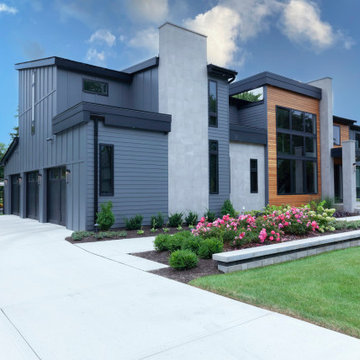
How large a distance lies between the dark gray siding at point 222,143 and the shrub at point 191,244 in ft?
24.2

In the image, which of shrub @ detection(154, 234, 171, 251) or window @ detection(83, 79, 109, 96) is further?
window @ detection(83, 79, 109, 96)

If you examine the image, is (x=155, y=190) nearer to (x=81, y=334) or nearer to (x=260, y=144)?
(x=260, y=144)

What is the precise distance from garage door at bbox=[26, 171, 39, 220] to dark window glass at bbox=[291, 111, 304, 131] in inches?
540

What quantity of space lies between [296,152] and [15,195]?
16.6 meters

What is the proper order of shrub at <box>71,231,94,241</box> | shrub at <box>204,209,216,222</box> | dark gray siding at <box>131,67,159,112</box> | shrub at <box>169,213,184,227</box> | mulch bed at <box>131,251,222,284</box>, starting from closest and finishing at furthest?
→ mulch bed at <box>131,251,222,284</box> → shrub at <box>71,231,94,241</box> → shrub at <box>169,213,184,227</box> → shrub at <box>204,209,216,222</box> → dark gray siding at <box>131,67,159,112</box>

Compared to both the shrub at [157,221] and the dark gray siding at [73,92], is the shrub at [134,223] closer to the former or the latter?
the shrub at [157,221]

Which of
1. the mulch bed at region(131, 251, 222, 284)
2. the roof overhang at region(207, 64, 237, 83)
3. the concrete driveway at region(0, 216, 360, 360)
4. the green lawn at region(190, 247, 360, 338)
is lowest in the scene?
the mulch bed at region(131, 251, 222, 284)

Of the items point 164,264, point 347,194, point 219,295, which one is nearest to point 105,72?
point 164,264

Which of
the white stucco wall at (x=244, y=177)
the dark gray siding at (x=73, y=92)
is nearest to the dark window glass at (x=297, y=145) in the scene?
the white stucco wall at (x=244, y=177)

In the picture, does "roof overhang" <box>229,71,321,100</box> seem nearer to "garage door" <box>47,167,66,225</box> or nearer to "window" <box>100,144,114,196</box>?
"window" <box>100,144,114,196</box>

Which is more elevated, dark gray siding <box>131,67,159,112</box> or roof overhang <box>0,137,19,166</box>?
dark gray siding <box>131,67,159,112</box>

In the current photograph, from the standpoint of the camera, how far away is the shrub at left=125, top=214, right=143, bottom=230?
37.2 feet

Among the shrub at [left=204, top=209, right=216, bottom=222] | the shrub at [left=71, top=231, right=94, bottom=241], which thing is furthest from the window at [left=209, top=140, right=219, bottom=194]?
the shrub at [left=71, top=231, right=94, bottom=241]

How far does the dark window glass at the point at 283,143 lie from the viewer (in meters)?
17.8
